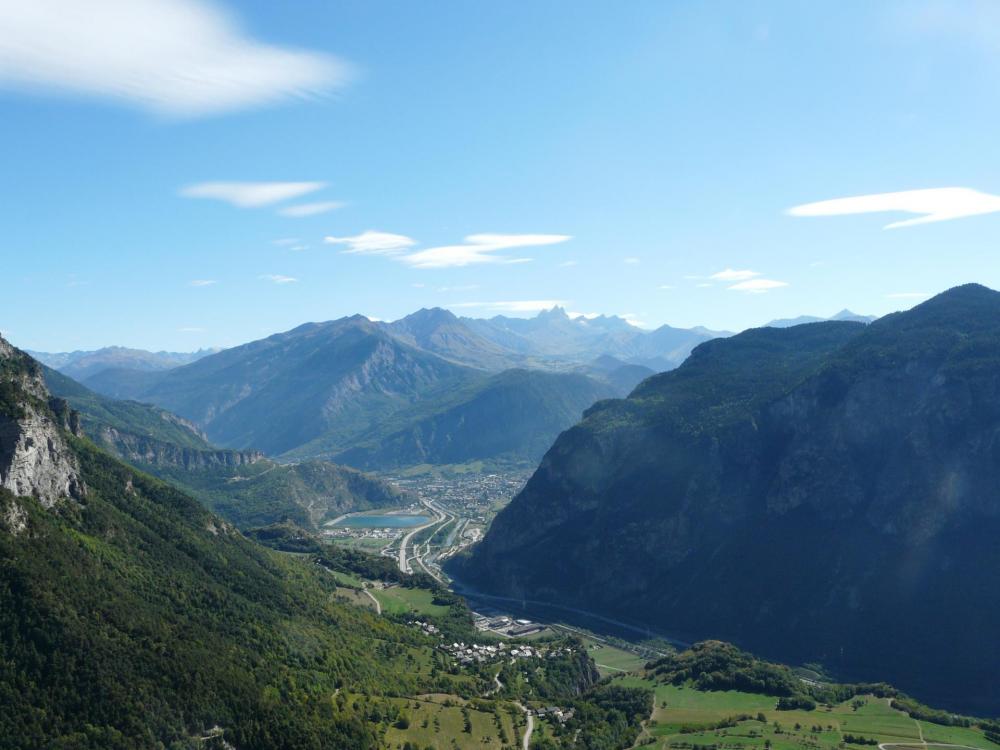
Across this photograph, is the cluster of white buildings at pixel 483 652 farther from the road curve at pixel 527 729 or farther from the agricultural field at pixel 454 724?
the agricultural field at pixel 454 724

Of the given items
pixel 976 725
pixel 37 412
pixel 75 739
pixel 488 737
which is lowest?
pixel 976 725

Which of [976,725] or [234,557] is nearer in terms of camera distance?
[976,725]

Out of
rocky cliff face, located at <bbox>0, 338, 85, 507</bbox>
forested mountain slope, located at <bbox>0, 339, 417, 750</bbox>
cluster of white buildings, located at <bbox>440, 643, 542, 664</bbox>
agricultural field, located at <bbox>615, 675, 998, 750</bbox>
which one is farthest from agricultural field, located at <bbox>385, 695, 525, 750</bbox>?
rocky cliff face, located at <bbox>0, 338, 85, 507</bbox>

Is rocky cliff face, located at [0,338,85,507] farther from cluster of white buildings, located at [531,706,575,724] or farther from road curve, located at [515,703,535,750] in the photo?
cluster of white buildings, located at [531,706,575,724]

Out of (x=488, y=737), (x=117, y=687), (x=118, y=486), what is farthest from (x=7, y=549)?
(x=488, y=737)

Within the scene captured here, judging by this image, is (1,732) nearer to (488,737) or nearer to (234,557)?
(488,737)

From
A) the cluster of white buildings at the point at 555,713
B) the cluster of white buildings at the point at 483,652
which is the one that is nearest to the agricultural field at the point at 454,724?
the cluster of white buildings at the point at 555,713

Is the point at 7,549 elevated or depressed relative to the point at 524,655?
elevated

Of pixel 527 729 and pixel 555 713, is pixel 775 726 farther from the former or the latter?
pixel 527 729
